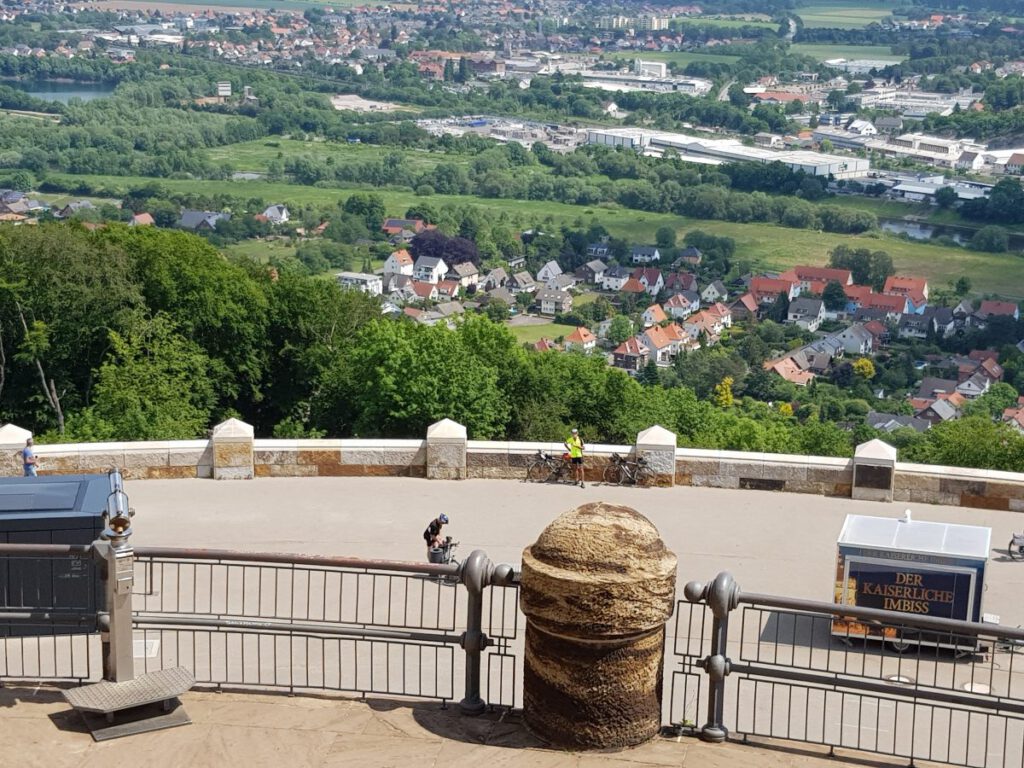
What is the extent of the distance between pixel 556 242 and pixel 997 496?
114 metres

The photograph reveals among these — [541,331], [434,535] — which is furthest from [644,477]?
[541,331]

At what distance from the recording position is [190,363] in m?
22.4

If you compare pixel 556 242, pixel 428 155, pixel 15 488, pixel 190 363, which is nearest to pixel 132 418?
pixel 190 363

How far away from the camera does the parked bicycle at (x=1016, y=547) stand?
41.2ft

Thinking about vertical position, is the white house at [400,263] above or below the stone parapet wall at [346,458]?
below

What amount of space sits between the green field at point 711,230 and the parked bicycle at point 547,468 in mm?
107766

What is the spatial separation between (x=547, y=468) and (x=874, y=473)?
115 inches

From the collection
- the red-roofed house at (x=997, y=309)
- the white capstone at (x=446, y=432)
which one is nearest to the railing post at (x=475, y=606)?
the white capstone at (x=446, y=432)

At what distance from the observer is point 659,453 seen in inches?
554

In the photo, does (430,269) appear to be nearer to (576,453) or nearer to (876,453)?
(576,453)

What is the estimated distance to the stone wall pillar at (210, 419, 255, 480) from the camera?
46.2 feet

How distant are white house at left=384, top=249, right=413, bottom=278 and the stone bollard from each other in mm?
111096

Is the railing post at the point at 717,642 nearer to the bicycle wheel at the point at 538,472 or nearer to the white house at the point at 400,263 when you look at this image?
the bicycle wheel at the point at 538,472

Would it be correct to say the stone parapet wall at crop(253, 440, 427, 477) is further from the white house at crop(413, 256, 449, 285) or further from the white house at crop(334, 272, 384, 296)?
the white house at crop(413, 256, 449, 285)
